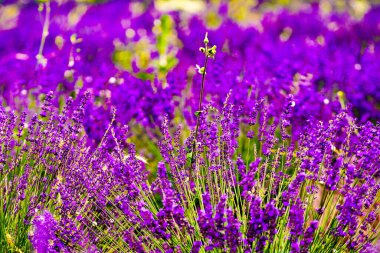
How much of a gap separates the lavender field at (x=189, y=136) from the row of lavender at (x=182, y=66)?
18 mm

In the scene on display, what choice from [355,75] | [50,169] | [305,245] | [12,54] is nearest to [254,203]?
[305,245]

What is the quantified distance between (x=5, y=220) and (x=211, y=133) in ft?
3.20

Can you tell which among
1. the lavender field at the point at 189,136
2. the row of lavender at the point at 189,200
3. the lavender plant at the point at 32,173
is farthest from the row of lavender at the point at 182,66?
the lavender plant at the point at 32,173

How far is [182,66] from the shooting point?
4637mm

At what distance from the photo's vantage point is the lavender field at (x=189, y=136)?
2.27 metres

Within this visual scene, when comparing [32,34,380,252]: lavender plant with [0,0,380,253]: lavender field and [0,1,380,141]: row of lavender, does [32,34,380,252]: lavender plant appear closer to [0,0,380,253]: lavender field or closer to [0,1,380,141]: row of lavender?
[0,0,380,253]: lavender field

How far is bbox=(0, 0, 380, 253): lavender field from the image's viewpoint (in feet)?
7.44

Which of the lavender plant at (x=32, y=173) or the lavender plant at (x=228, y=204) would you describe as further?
the lavender plant at (x=32, y=173)

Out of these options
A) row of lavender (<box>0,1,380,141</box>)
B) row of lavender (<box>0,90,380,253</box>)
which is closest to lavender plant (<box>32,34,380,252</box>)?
row of lavender (<box>0,90,380,253</box>)

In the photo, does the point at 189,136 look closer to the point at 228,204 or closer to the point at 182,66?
the point at 228,204

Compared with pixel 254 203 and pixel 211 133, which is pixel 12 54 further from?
pixel 254 203

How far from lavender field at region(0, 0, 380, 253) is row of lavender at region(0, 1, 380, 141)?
2 centimetres

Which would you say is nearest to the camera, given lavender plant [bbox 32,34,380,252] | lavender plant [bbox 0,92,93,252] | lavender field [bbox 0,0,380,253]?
lavender plant [bbox 32,34,380,252]

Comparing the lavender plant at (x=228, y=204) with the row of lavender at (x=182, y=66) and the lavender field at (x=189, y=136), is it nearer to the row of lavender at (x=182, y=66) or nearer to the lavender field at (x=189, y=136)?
the lavender field at (x=189, y=136)
